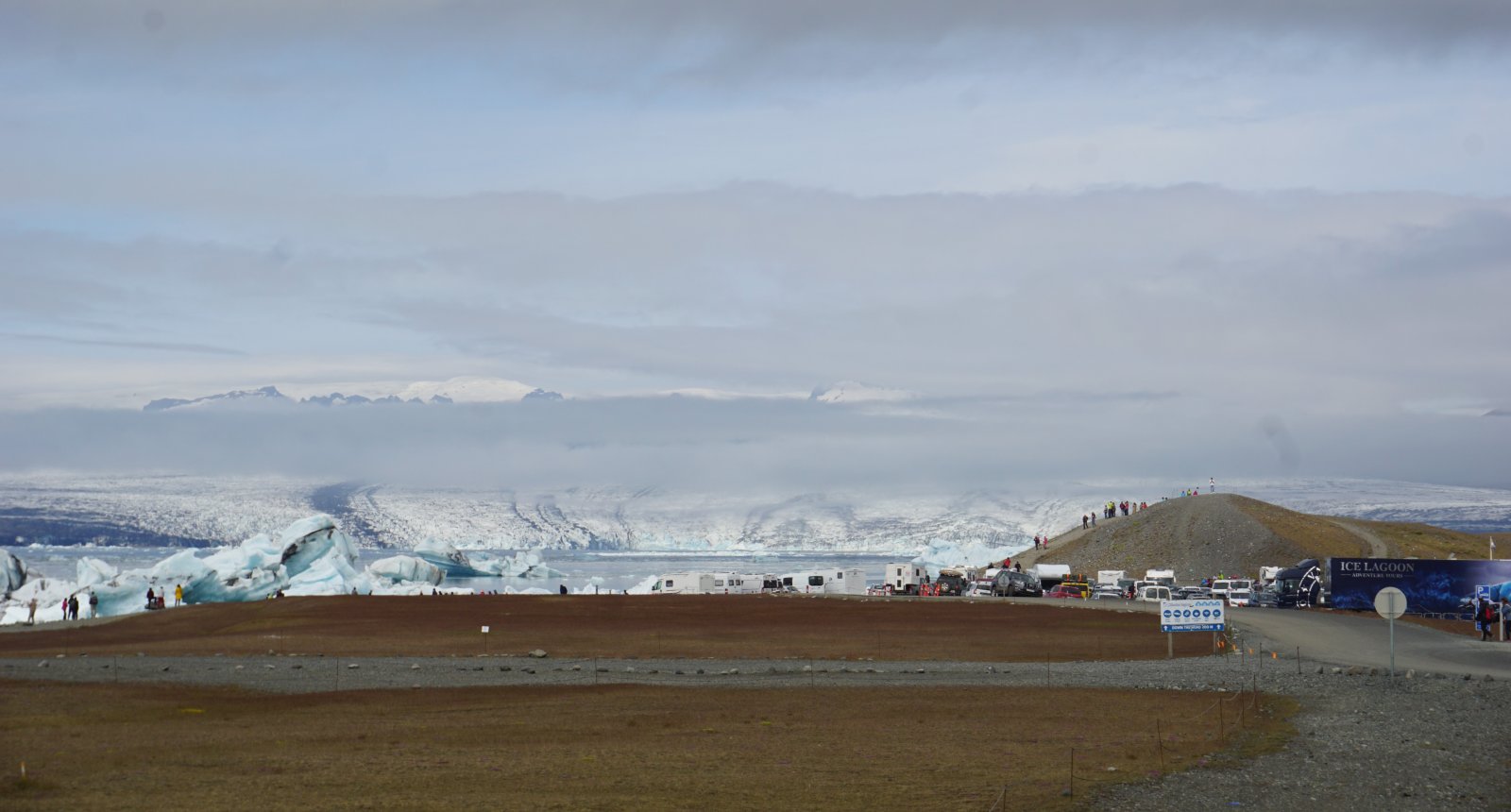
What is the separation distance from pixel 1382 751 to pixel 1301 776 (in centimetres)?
373

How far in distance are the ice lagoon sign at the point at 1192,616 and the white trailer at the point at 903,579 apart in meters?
55.8

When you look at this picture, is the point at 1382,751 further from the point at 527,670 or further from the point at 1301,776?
the point at 527,670

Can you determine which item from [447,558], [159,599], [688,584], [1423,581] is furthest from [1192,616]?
[447,558]

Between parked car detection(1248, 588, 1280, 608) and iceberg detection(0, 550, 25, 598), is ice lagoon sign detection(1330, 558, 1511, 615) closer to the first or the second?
parked car detection(1248, 588, 1280, 608)

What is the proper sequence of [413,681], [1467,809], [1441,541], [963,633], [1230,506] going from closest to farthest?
[1467,809] < [413,681] < [963,633] < [1441,541] < [1230,506]

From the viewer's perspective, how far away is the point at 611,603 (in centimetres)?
7631

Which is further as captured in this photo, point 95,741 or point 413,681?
point 413,681

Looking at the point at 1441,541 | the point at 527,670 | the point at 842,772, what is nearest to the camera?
the point at 842,772

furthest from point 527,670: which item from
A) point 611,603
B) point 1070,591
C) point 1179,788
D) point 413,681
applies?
point 1070,591

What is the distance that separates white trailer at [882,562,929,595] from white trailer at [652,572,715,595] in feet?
44.2

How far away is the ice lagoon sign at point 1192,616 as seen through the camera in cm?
4109

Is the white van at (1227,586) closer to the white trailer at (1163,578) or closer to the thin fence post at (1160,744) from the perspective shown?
the white trailer at (1163,578)

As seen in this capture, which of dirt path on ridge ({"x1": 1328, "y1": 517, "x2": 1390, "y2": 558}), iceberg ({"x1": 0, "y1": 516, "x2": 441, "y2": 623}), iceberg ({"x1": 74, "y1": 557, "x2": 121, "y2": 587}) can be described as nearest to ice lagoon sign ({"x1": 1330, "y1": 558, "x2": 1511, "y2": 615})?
dirt path on ridge ({"x1": 1328, "y1": 517, "x2": 1390, "y2": 558})

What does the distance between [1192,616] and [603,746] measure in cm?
2468
